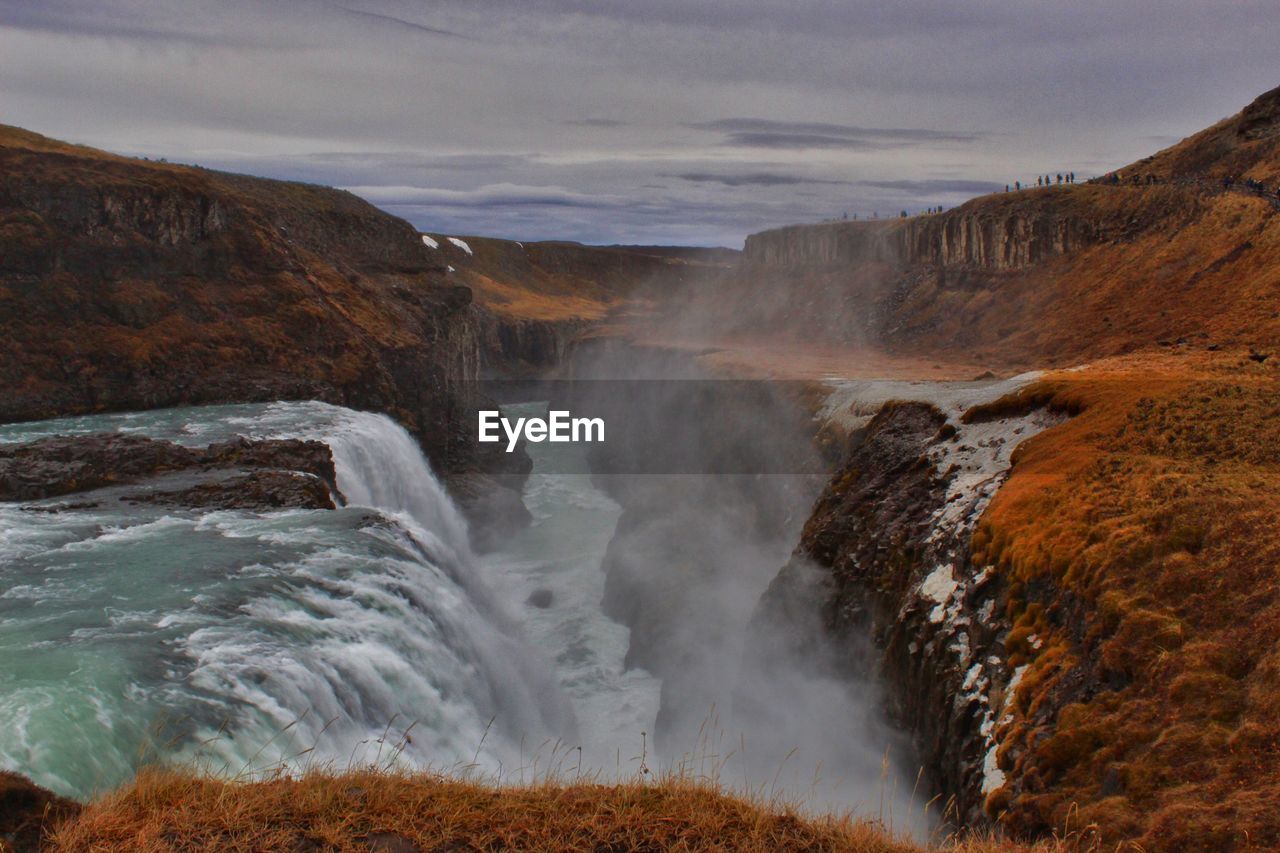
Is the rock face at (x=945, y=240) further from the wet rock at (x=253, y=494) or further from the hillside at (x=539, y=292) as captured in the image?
the wet rock at (x=253, y=494)

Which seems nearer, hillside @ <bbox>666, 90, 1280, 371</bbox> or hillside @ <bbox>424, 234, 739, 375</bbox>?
hillside @ <bbox>666, 90, 1280, 371</bbox>

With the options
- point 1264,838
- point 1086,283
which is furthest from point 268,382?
point 1086,283

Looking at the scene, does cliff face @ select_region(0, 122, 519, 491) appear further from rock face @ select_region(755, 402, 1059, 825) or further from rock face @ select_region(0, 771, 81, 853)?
rock face @ select_region(0, 771, 81, 853)

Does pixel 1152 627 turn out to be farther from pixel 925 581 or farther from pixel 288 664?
pixel 288 664

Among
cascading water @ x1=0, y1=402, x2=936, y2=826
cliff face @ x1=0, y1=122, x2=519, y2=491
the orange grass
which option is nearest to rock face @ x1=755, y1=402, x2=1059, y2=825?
the orange grass

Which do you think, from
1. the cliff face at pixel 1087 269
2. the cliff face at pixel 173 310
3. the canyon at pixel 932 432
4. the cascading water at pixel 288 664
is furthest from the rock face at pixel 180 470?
the cliff face at pixel 1087 269
